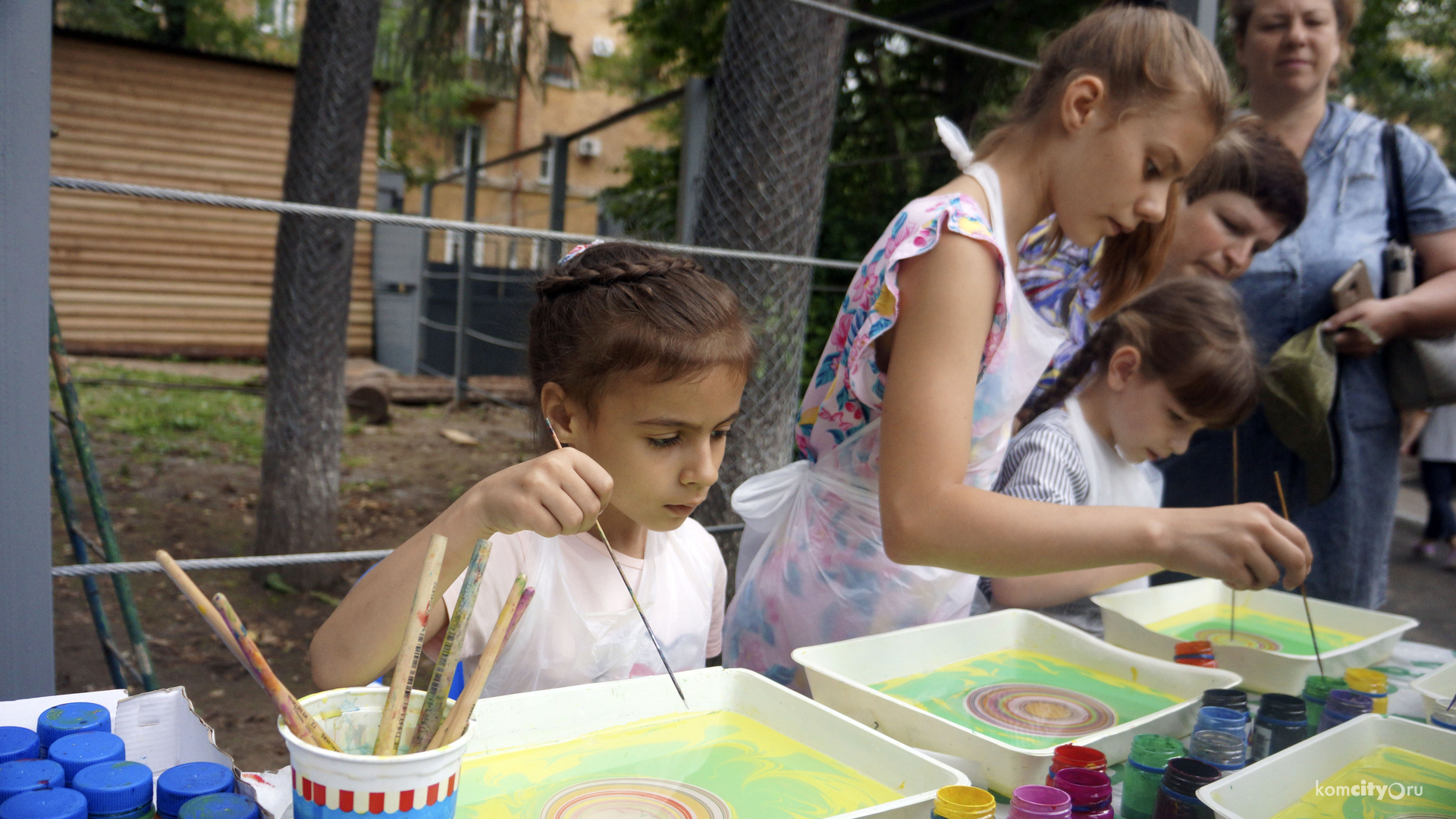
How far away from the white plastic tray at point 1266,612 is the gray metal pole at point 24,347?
144 cm

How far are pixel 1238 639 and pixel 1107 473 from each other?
1.57 ft

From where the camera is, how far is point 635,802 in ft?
2.79

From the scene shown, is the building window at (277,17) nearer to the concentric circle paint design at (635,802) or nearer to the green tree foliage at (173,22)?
the green tree foliage at (173,22)

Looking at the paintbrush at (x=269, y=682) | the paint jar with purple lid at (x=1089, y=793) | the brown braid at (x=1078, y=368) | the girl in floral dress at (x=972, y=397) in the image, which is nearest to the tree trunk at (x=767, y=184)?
the brown braid at (x=1078, y=368)

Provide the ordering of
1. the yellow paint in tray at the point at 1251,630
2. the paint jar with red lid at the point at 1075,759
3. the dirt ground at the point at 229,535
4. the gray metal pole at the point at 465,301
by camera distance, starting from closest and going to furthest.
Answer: the paint jar with red lid at the point at 1075,759
the yellow paint in tray at the point at 1251,630
the dirt ground at the point at 229,535
the gray metal pole at the point at 465,301

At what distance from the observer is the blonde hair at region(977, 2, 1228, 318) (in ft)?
4.41

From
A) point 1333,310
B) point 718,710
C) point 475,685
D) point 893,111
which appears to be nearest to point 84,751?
point 475,685

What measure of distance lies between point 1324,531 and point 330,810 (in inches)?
91.4

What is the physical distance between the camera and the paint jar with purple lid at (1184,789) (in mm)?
871

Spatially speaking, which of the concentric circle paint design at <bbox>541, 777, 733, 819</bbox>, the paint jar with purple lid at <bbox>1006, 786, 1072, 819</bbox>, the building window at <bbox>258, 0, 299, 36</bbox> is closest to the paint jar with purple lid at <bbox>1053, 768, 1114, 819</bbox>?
the paint jar with purple lid at <bbox>1006, 786, 1072, 819</bbox>

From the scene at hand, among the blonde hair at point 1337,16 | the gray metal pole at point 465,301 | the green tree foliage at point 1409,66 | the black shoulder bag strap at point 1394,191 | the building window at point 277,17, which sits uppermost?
the building window at point 277,17

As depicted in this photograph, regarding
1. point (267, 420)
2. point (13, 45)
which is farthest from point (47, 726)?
point (267, 420)

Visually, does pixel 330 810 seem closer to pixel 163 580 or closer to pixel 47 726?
pixel 47 726

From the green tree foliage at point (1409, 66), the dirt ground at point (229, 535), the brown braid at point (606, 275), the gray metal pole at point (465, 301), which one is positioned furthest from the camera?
the gray metal pole at point (465, 301)
